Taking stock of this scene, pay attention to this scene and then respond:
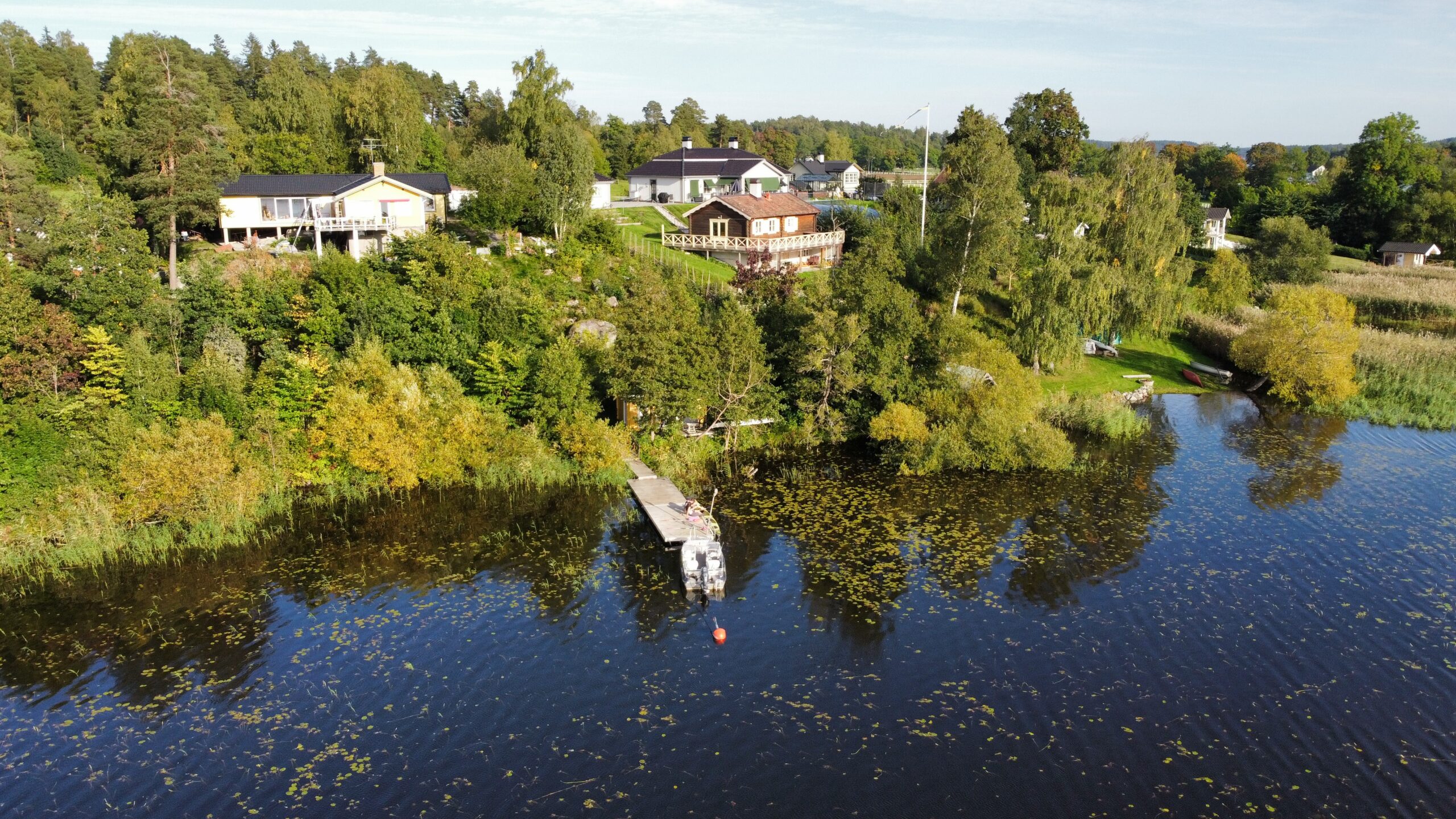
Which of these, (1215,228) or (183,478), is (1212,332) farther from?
(183,478)

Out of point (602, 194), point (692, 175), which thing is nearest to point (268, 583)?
point (602, 194)

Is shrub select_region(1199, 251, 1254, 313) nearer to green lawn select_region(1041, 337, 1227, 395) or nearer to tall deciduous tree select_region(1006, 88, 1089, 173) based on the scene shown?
green lawn select_region(1041, 337, 1227, 395)

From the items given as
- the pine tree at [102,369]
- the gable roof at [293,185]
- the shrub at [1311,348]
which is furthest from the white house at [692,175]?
the pine tree at [102,369]

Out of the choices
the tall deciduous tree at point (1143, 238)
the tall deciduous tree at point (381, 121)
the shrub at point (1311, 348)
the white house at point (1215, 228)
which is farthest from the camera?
the white house at point (1215, 228)

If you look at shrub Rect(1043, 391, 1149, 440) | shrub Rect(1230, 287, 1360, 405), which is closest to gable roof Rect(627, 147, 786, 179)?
shrub Rect(1043, 391, 1149, 440)

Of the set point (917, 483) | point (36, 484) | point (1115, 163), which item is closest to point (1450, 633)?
point (917, 483)

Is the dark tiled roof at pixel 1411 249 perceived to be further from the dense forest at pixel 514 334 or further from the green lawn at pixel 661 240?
the green lawn at pixel 661 240
